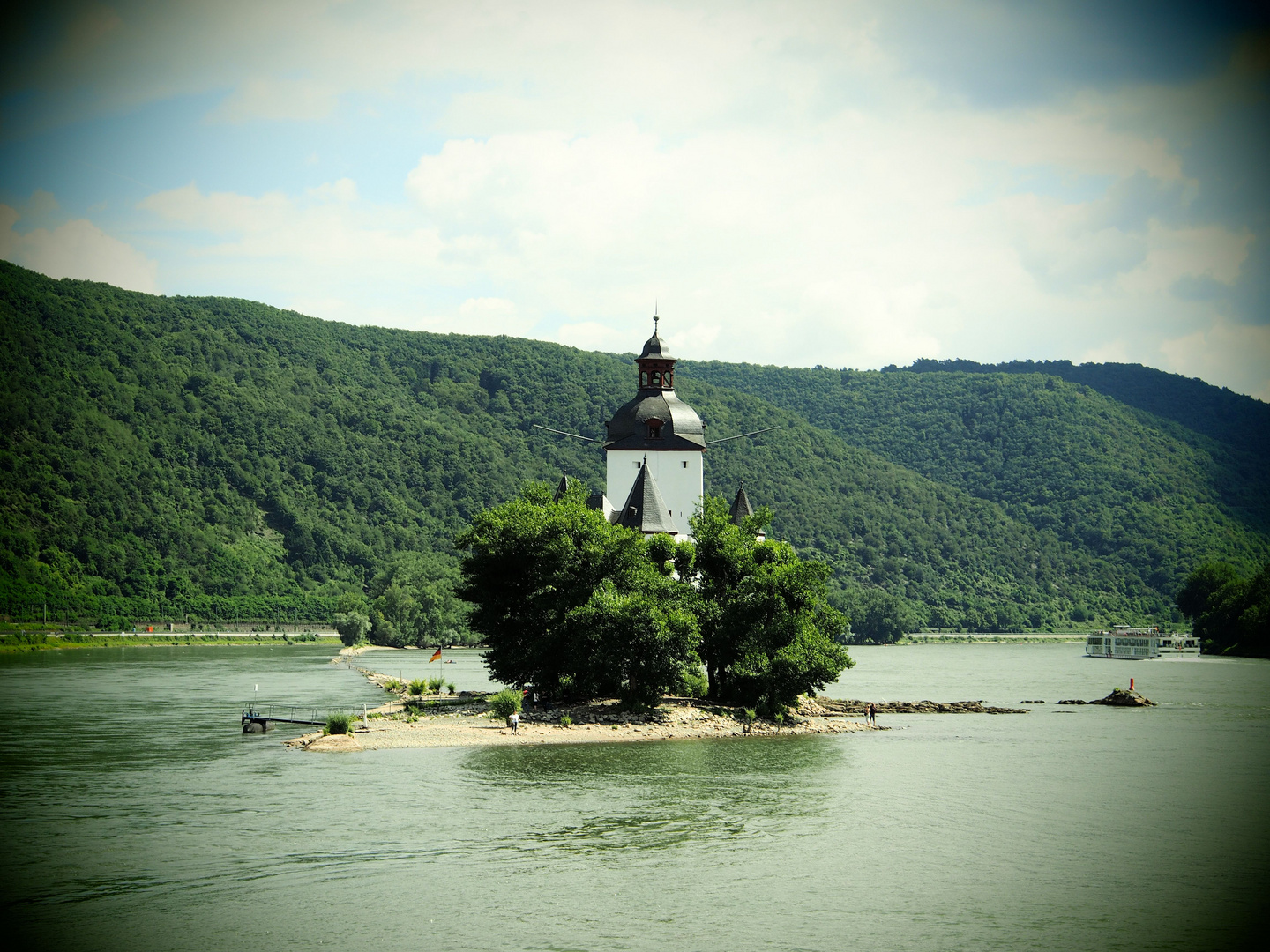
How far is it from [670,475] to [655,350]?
7.05 m

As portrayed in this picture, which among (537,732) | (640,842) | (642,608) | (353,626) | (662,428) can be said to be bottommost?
(640,842)

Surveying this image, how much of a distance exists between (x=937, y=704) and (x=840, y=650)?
1791 cm

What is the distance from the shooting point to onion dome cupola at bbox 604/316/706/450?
65.2 m

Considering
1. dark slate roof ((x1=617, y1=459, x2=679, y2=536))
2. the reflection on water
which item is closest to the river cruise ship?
dark slate roof ((x1=617, y1=459, x2=679, y2=536))

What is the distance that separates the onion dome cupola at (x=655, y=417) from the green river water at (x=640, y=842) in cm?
2045

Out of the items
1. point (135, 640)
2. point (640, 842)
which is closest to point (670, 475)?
point (640, 842)

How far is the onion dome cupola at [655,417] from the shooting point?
214 feet

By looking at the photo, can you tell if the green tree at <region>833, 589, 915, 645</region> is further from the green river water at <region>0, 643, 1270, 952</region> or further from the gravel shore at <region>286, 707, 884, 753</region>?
the gravel shore at <region>286, 707, 884, 753</region>

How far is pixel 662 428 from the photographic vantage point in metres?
65.3

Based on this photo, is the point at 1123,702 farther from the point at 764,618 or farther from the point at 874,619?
the point at 874,619

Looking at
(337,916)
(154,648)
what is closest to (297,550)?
(154,648)

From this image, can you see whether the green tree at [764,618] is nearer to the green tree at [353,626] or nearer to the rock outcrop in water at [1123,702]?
the rock outcrop in water at [1123,702]

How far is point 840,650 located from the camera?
50.0 meters

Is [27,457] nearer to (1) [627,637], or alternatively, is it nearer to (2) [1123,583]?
(1) [627,637]
